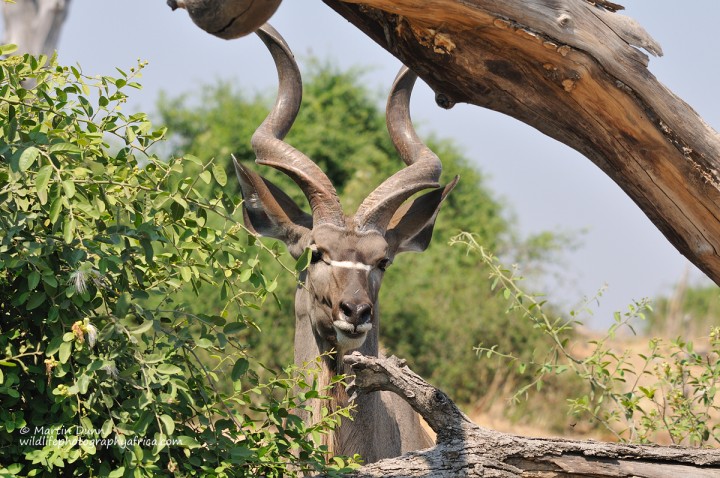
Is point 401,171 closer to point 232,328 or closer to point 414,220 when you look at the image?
point 414,220

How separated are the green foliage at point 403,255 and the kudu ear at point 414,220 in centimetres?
571

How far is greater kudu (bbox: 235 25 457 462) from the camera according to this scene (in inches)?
204

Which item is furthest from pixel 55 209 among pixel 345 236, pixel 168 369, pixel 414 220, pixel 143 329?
pixel 414 220

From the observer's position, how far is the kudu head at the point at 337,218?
5.22m

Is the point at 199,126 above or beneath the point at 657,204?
beneath

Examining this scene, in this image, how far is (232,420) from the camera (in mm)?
3621

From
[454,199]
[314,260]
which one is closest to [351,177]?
[454,199]

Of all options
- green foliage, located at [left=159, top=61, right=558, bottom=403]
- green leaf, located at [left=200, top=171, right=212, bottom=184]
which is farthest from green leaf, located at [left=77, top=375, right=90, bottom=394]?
green foliage, located at [left=159, top=61, right=558, bottom=403]

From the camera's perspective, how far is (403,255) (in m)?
13.8

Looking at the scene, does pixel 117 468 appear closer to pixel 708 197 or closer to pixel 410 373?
pixel 410 373

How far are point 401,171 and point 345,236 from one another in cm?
57

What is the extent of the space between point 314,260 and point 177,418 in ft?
6.40

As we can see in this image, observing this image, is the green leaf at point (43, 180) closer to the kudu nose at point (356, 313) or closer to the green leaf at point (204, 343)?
the green leaf at point (204, 343)

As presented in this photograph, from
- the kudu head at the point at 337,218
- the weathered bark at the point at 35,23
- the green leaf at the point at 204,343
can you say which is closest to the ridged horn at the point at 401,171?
the kudu head at the point at 337,218
